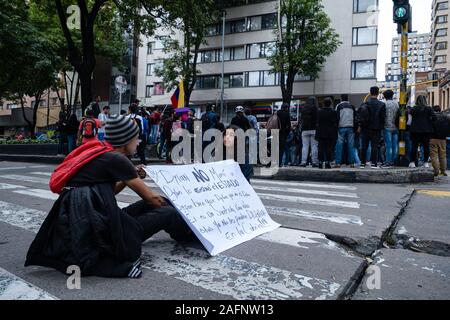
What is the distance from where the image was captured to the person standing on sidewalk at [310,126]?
33.2 feet

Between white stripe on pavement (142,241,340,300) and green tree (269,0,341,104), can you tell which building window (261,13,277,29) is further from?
white stripe on pavement (142,241,340,300)

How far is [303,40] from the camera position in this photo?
31.8 meters

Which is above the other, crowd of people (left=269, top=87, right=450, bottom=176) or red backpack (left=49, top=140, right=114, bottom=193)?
crowd of people (left=269, top=87, right=450, bottom=176)

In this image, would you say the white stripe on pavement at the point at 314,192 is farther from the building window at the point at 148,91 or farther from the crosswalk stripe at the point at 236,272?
the building window at the point at 148,91

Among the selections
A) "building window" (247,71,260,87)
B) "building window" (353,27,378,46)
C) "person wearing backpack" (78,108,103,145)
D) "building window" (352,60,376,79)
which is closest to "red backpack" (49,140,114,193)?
"person wearing backpack" (78,108,103,145)

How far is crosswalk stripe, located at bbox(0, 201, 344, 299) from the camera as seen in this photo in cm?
252

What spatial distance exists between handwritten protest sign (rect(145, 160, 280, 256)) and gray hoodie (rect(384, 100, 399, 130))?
689 cm

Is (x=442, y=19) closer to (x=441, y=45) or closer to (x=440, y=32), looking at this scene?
(x=440, y=32)

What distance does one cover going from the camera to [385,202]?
612cm

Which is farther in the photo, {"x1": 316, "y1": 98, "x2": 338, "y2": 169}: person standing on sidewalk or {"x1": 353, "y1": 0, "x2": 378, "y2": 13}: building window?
{"x1": 353, "y1": 0, "x2": 378, "y2": 13}: building window

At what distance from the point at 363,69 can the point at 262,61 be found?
32.4ft

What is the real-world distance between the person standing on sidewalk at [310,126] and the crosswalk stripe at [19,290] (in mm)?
8444

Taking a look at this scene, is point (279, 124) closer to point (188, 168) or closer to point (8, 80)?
point (188, 168)

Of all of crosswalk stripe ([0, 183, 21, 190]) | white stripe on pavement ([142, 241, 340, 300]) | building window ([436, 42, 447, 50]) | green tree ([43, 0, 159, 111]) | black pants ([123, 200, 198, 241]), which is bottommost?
white stripe on pavement ([142, 241, 340, 300])
